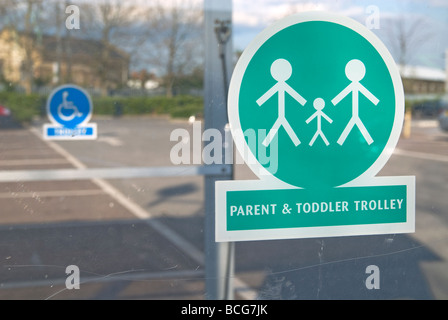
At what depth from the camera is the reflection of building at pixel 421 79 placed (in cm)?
184

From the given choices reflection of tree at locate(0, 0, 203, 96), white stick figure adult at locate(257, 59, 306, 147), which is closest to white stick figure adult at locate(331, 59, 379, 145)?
white stick figure adult at locate(257, 59, 306, 147)

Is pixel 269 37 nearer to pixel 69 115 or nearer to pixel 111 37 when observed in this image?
pixel 111 37

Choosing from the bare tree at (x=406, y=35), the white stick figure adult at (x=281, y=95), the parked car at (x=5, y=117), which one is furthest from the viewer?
the bare tree at (x=406, y=35)

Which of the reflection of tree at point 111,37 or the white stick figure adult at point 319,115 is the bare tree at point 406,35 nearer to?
the white stick figure adult at point 319,115

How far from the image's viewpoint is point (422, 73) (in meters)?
1.87

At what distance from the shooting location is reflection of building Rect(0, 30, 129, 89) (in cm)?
162

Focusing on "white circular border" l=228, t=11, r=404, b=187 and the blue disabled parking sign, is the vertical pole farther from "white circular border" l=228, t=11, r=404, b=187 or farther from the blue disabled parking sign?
the blue disabled parking sign

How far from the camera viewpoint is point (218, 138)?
1744 mm

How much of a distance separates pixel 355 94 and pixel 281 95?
0.25 meters

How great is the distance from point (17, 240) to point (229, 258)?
658mm

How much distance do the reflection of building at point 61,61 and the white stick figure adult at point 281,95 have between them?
47cm

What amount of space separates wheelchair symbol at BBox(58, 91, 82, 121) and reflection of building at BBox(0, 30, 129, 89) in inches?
2.4

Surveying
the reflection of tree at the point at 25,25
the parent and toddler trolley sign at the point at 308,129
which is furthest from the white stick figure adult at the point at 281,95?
the reflection of tree at the point at 25,25
